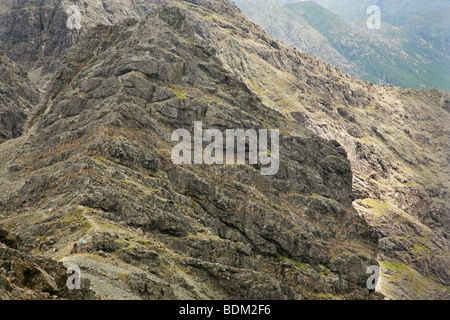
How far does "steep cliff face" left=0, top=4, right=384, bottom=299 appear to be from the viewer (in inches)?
2876

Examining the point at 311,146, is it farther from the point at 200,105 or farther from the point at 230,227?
the point at 230,227

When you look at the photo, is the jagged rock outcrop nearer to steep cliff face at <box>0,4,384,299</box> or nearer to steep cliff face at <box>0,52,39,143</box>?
steep cliff face at <box>0,4,384,299</box>

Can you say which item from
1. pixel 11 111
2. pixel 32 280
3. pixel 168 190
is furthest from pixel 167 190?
pixel 11 111

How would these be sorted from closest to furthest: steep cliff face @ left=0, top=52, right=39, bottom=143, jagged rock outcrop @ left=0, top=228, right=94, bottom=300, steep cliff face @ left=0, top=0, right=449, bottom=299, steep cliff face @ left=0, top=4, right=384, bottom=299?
jagged rock outcrop @ left=0, top=228, right=94, bottom=300, steep cliff face @ left=0, top=4, right=384, bottom=299, steep cliff face @ left=0, top=0, right=449, bottom=299, steep cliff face @ left=0, top=52, right=39, bottom=143

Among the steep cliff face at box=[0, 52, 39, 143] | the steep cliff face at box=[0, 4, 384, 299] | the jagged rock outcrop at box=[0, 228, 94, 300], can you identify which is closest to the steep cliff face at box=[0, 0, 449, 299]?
the steep cliff face at box=[0, 4, 384, 299]

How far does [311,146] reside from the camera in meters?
142

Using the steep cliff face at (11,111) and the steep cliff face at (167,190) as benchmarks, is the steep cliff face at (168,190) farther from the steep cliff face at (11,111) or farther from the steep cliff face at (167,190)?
the steep cliff face at (11,111)

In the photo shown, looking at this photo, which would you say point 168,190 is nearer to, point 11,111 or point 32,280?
point 32,280

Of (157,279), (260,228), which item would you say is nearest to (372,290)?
(260,228)

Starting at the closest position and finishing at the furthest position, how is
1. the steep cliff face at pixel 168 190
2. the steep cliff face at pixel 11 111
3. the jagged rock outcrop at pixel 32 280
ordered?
1. the jagged rock outcrop at pixel 32 280
2. the steep cliff face at pixel 168 190
3. the steep cliff face at pixel 11 111

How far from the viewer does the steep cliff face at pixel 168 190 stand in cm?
7306

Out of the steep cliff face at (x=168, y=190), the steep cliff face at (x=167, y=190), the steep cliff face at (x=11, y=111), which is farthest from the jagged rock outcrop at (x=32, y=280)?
the steep cliff face at (x=11, y=111)

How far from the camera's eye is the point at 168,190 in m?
97.8
